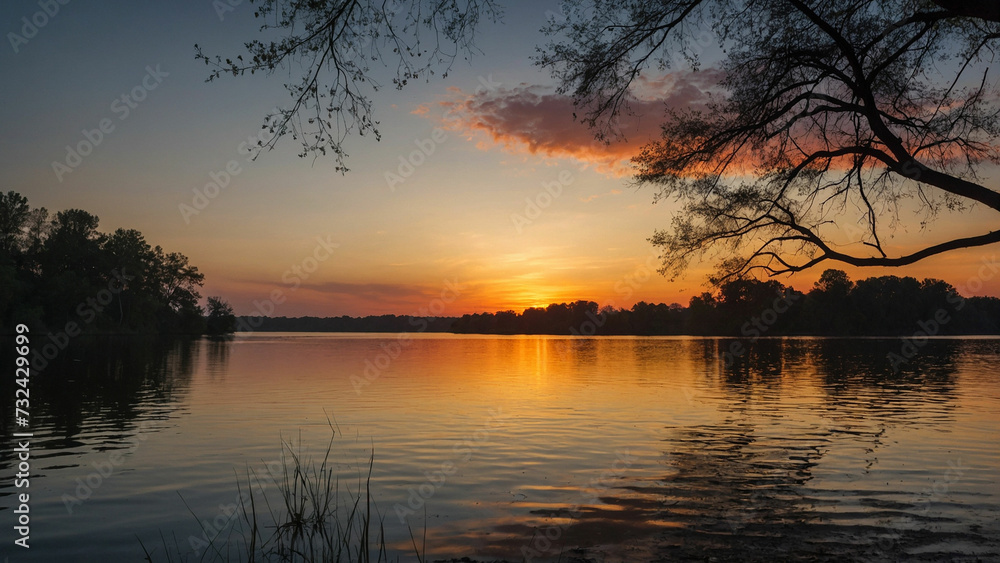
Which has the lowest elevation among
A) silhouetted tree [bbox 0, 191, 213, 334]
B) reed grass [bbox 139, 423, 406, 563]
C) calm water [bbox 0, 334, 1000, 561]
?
calm water [bbox 0, 334, 1000, 561]

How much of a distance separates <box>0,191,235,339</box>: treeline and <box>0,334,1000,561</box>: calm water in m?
86.0

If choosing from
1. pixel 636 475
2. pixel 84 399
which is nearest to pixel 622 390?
pixel 636 475

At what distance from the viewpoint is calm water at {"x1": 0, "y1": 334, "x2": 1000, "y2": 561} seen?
9.82 metres

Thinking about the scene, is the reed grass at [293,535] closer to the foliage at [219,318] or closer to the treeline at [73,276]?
the treeline at [73,276]

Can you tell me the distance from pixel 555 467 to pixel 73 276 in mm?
121143

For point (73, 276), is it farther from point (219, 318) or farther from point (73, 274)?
point (219, 318)

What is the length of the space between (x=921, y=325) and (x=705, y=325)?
57450mm

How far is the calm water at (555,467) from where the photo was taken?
32.2 ft

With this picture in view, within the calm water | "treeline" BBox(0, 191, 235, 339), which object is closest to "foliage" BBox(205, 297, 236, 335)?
"treeline" BBox(0, 191, 235, 339)

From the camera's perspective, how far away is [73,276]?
108875mm

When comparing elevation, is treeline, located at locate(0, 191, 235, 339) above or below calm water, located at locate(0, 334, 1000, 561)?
above

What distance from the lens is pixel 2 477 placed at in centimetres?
1376

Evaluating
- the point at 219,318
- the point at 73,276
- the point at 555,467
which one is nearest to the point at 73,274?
the point at 73,276

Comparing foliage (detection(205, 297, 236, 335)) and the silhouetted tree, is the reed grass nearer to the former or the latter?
the silhouetted tree
